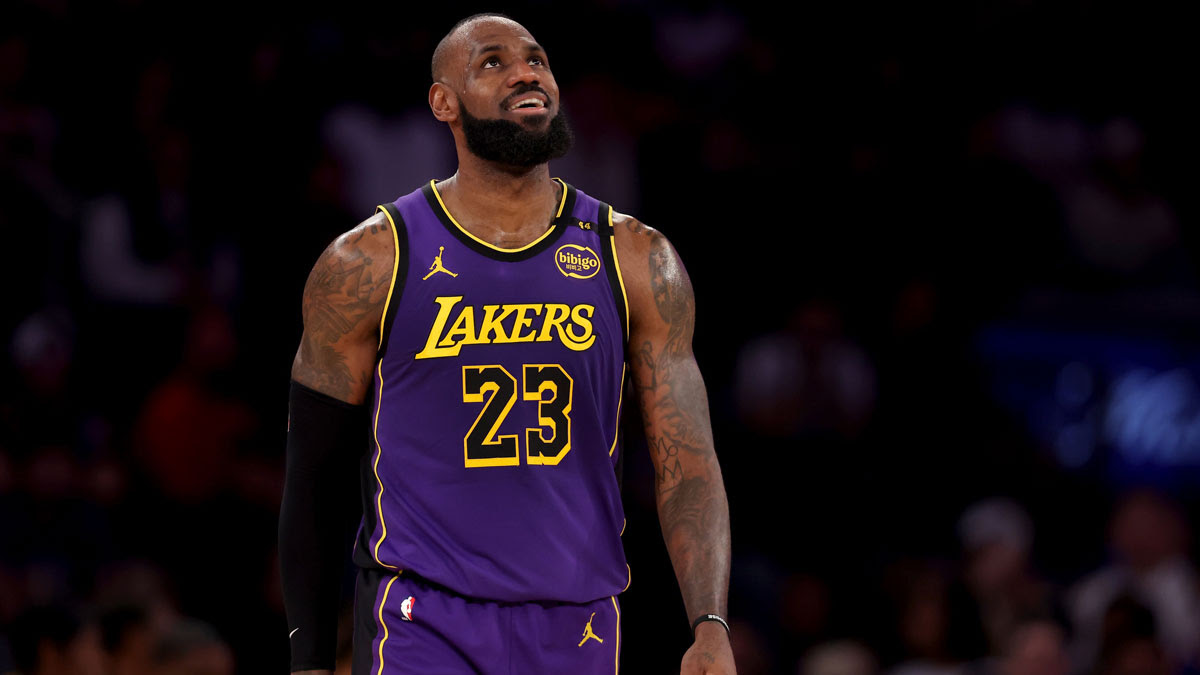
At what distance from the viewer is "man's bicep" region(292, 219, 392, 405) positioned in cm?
429

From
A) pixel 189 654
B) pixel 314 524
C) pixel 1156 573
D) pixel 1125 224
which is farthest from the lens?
pixel 1125 224

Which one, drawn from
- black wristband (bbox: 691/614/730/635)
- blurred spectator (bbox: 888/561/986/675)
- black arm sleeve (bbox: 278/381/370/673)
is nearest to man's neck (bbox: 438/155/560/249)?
black arm sleeve (bbox: 278/381/370/673)

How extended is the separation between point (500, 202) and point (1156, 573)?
246 inches

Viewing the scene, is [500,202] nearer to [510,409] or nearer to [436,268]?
[436,268]

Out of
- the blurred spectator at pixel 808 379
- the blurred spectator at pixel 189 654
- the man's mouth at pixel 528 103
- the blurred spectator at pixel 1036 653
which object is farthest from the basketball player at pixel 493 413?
the blurred spectator at pixel 808 379

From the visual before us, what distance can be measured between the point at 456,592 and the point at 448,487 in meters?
0.26

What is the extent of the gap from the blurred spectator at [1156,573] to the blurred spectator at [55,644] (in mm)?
5359

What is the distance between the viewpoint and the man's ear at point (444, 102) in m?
4.55

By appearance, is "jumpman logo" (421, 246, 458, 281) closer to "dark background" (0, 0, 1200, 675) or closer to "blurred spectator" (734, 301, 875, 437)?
"dark background" (0, 0, 1200, 675)

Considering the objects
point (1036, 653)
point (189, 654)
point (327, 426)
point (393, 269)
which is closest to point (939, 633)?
point (1036, 653)

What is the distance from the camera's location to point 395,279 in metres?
4.30

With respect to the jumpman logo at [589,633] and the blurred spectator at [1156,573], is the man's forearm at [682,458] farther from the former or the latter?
the blurred spectator at [1156,573]

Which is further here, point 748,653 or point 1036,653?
point 748,653

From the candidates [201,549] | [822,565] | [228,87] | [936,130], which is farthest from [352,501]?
[936,130]
